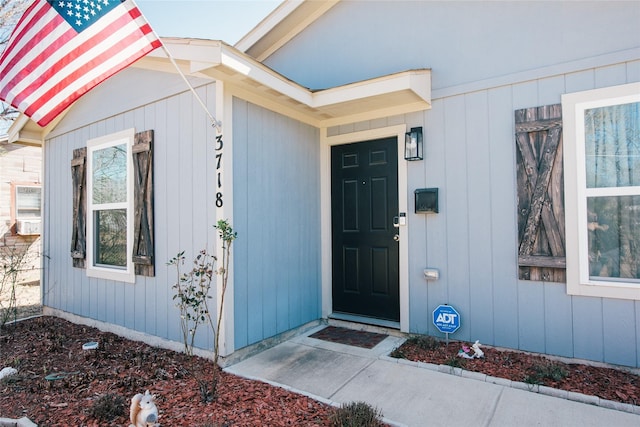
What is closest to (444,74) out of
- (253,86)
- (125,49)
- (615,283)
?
(253,86)

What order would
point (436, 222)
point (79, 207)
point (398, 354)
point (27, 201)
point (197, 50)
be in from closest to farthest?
point (197, 50), point (398, 354), point (436, 222), point (79, 207), point (27, 201)

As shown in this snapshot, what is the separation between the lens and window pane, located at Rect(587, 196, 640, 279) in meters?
2.86

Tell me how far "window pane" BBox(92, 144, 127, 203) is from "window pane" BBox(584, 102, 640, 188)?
4592 millimetres

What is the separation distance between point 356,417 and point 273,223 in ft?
6.69

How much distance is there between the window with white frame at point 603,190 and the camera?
9.37 feet

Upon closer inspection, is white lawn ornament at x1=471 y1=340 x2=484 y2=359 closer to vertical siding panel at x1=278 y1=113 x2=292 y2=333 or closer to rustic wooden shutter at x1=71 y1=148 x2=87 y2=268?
vertical siding panel at x1=278 y1=113 x2=292 y2=333

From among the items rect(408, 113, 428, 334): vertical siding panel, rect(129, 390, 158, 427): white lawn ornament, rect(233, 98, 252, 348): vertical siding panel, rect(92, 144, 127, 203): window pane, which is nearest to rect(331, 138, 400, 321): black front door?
rect(408, 113, 428, 334): vertical siding panel


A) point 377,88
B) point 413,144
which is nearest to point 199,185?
point 377,88

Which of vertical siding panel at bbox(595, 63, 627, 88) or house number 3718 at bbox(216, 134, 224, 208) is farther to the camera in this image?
house number 3718 at bbox(216, 134, 224, 208)

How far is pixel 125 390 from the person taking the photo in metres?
2.77

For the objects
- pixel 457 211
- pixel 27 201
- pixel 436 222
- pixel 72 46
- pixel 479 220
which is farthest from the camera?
pixel 27 201

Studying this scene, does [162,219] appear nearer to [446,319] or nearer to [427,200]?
[427,200]

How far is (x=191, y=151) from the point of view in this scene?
348 centimetres

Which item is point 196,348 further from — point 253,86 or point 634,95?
point 634,95
